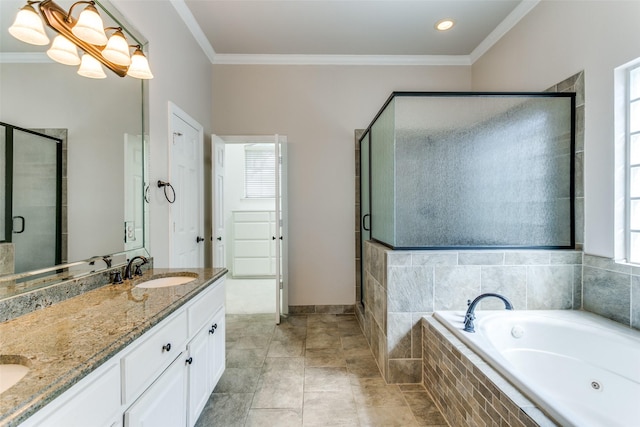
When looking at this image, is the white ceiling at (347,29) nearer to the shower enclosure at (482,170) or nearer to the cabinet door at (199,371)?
the shower enclosure at (482,170)

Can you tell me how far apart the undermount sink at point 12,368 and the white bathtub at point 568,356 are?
5.69 feet

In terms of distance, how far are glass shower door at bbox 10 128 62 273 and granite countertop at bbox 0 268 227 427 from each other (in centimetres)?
24

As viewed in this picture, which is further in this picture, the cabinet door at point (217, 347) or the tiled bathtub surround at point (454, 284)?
the tiled bathtub surround at point (454, 284)

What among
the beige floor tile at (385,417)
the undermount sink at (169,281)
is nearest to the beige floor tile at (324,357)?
the beige floor tile at (385,417)

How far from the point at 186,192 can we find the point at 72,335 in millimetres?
1781

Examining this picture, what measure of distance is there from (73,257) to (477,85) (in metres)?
3.91

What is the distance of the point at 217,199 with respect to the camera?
3047 mm

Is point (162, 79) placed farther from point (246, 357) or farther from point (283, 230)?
point (246, 357)

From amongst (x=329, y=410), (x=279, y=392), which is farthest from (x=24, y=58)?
(x=329, y=410)

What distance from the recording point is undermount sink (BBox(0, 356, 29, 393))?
766mm

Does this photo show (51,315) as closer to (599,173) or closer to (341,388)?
(341,388)

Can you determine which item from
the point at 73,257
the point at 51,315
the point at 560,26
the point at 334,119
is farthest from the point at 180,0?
the point at 560,26

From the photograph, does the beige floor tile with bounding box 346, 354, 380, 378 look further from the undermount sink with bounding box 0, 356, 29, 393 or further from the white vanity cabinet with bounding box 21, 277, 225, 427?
the undermount sink with bounding box 0, 356, 29, 393

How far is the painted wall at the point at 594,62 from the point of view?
1.65 metres
